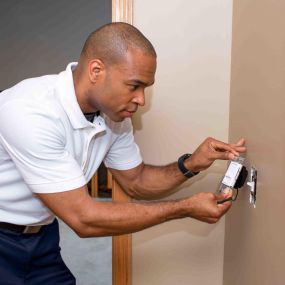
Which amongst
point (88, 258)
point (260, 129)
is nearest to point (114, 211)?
point (260, 129)

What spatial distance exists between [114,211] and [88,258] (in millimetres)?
1657

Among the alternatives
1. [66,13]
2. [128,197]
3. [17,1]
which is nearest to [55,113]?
[128,197]

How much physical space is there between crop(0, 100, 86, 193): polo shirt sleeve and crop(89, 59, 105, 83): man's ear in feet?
0.53

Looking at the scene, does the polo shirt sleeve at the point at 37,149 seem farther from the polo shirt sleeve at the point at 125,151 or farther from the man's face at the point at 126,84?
the polo shirt sleeve at the point at 125,151

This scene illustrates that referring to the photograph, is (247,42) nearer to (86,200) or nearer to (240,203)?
(240,203)

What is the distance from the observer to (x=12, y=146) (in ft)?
3.30

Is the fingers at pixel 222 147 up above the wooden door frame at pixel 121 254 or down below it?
above

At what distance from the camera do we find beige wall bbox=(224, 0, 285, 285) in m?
0.86

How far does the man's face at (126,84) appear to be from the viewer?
3.31 feet

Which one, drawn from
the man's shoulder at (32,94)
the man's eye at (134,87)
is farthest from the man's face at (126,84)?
the man's shoulder at (32,94)

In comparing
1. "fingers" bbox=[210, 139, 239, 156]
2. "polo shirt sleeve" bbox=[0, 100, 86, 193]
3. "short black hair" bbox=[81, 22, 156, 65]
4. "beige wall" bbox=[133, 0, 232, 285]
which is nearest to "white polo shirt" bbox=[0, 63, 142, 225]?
"polo shirt sleeve" bbox=[0, 100, 86, 193]

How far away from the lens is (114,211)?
40.1 inches

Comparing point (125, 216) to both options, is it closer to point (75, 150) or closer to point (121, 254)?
point (75, 150)

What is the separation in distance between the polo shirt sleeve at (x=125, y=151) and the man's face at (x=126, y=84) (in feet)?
0.73
